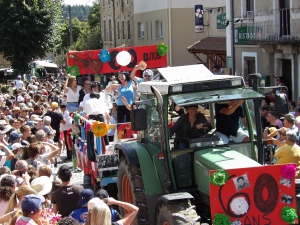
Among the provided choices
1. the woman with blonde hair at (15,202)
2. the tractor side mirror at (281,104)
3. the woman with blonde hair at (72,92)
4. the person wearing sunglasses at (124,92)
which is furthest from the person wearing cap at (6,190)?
the woman with blonde hair at (72,92)

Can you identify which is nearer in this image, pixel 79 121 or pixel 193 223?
pixel 193 223

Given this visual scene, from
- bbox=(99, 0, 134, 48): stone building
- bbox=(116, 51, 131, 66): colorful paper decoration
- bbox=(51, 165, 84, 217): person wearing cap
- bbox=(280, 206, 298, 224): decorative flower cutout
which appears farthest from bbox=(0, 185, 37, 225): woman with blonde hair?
bbox=(99, 0, 134, 48): stone building

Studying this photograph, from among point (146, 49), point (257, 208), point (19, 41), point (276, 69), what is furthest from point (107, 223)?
point (19, 41)

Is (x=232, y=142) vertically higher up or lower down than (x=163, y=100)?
lower down

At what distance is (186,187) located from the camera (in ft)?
23.3

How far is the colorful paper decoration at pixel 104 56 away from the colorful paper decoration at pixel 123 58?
313mm

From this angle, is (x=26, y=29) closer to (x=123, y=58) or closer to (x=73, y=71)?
(x=73, y=71)

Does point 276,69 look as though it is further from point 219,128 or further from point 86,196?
point 86,196

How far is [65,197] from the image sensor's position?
718 cm

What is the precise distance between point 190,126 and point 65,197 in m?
1.79

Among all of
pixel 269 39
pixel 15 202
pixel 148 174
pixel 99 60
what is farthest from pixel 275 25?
pixel 15 202

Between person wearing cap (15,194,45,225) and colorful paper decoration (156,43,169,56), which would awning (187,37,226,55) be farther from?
person wearing cap (15,194,45,225)

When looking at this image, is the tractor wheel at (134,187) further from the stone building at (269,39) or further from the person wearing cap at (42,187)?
the stone building at (269,39)

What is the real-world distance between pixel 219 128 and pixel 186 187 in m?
0.88
